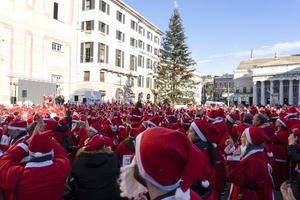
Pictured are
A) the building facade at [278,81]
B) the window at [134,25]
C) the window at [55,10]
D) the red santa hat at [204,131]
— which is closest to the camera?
the red santa hat at [204,131]

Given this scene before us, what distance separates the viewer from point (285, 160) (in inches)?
361

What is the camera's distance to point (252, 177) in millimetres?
4672

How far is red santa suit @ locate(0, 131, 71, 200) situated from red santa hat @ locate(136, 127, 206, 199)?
6.48ft

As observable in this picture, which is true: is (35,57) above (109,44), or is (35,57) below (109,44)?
below

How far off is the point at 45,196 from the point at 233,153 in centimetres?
283

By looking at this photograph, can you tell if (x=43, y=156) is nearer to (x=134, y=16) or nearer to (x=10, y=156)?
(x=10, y=156)

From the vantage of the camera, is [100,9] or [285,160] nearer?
[285,160]

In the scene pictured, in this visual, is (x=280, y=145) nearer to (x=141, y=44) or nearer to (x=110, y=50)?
(x=110, y=50)

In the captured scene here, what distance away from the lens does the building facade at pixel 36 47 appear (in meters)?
31.5

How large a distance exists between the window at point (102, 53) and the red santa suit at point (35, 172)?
51412mm

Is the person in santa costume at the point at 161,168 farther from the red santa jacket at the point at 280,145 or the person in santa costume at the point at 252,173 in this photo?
the red santa jacket at the point at 280,145

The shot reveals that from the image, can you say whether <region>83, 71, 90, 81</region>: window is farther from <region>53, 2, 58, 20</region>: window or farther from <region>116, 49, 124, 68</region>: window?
<region>53, 2, 58, 20</region>: window

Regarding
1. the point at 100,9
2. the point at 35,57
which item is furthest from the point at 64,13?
the point at 100,9

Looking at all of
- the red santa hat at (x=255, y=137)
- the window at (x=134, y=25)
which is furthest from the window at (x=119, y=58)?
the red santa hat at (x=255, y=137)
